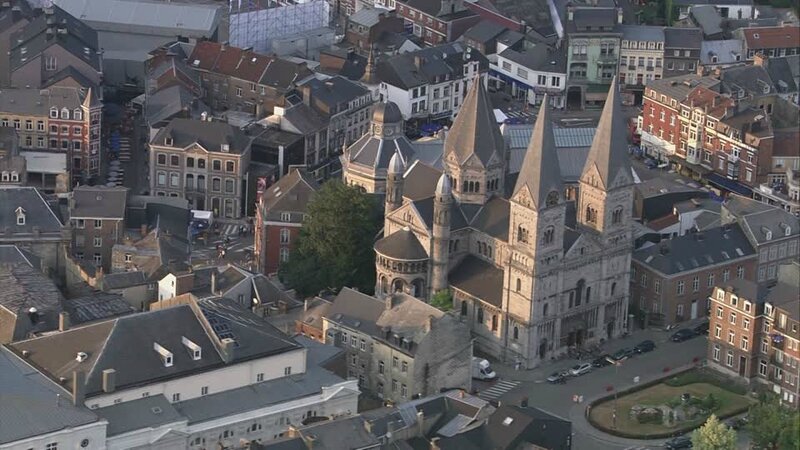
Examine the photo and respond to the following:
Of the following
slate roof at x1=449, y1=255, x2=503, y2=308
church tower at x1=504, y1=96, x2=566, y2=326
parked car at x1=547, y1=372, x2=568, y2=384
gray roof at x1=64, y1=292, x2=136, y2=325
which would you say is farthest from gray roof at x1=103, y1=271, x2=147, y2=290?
parked car at x1=547, y1=372, x2=568, y2=384

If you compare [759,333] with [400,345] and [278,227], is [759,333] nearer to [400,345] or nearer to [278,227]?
[400,345]

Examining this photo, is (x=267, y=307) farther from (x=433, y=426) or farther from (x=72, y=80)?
(x=72, y=80)

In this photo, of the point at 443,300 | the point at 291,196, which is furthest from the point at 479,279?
the point at 291,196

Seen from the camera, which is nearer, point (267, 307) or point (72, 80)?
point (267, 307)

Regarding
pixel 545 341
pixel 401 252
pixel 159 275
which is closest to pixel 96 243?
pixel 159 275

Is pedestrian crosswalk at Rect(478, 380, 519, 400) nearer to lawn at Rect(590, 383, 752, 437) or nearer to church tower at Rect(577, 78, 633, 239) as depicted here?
lawn at Rect(590, 383, 752, 437)
